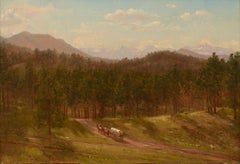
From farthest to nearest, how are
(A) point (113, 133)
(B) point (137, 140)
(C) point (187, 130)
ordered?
(C) point (187, 130) < (B) point (137, 140) < (A) point (113, 133)

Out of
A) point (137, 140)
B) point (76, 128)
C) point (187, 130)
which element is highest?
point (76, 128)

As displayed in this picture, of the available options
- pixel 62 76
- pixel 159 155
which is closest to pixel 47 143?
pixel 159 155

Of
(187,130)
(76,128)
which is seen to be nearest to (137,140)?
(76,128)

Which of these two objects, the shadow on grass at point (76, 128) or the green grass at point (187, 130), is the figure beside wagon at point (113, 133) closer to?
the shadow on grass at point (76, 128)

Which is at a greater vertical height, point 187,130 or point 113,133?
point 113,133

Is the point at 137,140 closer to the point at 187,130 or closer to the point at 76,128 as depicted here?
the point at 76,128

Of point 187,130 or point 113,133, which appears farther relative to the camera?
point 187,130

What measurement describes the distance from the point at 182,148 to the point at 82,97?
139ft

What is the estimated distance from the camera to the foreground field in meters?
36.0

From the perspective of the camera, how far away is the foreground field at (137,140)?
35969 mm

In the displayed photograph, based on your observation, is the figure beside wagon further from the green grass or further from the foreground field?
the green grass

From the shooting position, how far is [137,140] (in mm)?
63188

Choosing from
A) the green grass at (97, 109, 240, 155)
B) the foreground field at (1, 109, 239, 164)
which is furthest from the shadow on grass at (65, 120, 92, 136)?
the green grass at (97, 109, 240, 155)

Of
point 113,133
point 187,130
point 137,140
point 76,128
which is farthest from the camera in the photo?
point 187,130
